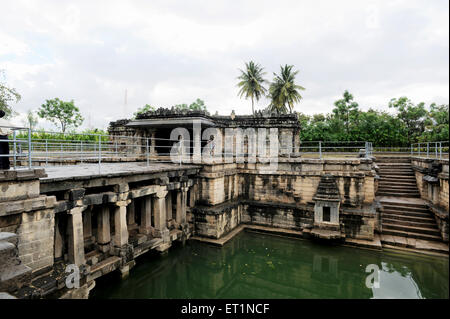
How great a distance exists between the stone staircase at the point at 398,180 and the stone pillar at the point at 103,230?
12.5m

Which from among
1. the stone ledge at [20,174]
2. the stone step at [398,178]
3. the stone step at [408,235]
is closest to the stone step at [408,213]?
the stone step at [408,235]

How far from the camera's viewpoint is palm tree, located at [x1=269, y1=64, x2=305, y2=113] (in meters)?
30.4

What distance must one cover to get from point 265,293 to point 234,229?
451cm

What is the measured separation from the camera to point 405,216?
10.1 m

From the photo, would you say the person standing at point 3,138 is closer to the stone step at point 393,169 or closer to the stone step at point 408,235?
the stone step at point 408,235

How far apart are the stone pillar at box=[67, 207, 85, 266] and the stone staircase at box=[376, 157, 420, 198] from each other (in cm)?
1317

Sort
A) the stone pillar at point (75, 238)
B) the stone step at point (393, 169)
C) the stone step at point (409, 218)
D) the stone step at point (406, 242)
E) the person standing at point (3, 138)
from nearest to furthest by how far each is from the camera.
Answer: the person standing at point (3, 138), the stone pillar at point (75, 238), the stone step at point (406, 242), the stone step at point (409, 218), the stone step at point (393, 169)

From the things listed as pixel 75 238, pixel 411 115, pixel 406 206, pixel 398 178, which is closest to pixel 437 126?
pixel 411 115

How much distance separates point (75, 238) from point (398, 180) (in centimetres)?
1490

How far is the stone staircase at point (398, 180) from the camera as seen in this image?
1238 centimetres

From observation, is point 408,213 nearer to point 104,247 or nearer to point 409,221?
point 409,221

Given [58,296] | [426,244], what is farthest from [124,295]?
[426,244]

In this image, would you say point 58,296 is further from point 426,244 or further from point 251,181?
point 426,244

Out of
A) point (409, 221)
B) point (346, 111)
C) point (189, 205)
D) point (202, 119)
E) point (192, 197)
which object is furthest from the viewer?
point (346, 111)
